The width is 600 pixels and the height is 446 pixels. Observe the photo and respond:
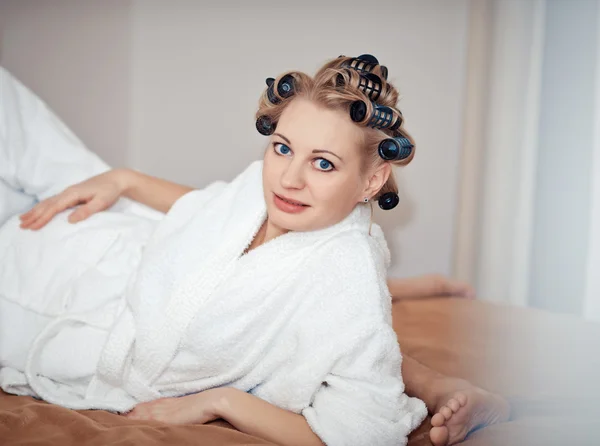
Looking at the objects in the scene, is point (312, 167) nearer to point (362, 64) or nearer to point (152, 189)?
point (362, 64)

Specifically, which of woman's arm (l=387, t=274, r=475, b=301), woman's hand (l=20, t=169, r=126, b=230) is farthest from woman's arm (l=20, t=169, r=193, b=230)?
woman's arm (l=387, t=274, r=475, b=301)

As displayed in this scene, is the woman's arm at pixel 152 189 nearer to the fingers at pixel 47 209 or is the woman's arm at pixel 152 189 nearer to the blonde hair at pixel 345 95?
the fingers at pixel 47 209

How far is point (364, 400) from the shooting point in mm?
1005

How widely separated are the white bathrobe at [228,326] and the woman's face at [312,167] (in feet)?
0.20

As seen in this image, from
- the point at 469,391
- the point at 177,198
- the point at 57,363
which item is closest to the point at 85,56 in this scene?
the point at 177,198

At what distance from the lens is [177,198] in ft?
4.85

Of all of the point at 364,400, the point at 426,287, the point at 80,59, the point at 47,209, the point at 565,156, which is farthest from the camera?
the point at 80,59

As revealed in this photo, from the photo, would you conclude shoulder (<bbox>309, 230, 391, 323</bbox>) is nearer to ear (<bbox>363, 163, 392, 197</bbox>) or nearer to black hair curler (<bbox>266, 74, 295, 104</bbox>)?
ear (<bbox>363, 163, 392, 197</bbox>)

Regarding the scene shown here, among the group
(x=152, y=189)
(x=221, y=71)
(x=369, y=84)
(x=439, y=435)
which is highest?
(x=221, y=71)

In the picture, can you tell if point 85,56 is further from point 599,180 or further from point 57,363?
point 599,180

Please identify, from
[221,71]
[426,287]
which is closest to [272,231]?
[426,287]

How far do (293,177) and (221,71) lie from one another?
1.03 meters

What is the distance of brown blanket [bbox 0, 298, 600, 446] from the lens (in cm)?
83

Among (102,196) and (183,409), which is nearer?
(183,409)
